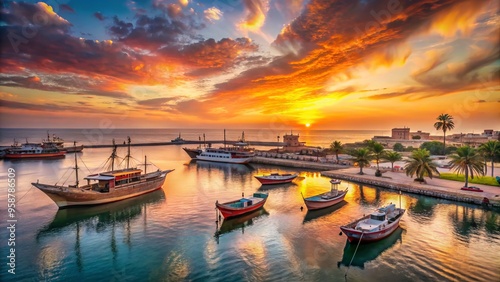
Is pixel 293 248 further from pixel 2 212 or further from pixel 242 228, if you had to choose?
pixel 2 212

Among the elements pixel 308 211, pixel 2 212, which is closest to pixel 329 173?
pixel 308 211

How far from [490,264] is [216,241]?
23.7 metres

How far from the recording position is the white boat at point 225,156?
88.3 m

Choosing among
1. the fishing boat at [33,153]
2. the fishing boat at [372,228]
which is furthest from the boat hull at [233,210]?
the fishing boat at [33,153]

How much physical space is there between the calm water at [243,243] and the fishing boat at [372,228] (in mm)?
907

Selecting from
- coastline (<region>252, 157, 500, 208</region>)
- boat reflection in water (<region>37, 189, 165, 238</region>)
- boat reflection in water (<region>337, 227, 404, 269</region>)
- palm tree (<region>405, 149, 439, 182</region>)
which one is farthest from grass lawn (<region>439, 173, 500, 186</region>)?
boat reflection in water (<region>37, 189, 165, 238</region>)

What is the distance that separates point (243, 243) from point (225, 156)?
65.2m

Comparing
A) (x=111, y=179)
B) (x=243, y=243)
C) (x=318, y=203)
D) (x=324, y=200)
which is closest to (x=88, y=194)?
(x=111, y=179)

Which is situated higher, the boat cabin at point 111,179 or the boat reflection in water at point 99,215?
the boat cabin at point 111,179

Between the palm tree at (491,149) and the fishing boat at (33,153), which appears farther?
the fishing boat at (33,153)

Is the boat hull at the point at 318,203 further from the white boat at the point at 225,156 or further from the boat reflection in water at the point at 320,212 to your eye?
the white boat at the point at 225,156

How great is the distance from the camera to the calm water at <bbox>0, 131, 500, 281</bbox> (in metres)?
20.4

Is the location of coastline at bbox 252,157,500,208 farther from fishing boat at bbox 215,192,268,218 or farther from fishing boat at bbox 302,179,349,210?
fishing boat at bbox 215,192,268,218

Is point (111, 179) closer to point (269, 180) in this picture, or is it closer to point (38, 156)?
point (269, 180)
